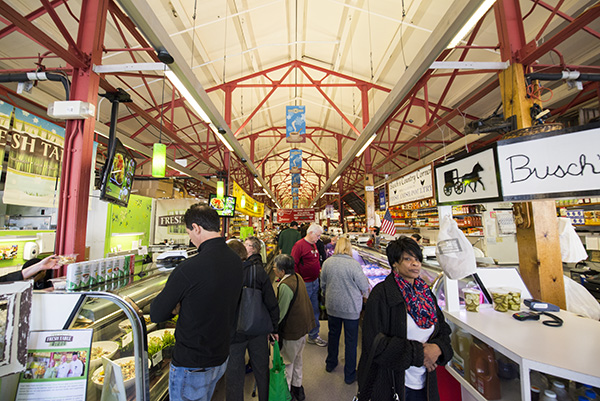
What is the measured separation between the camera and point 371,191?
35.4ft

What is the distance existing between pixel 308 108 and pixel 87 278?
1350 centimetres

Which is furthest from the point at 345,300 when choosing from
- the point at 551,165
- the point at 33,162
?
the point at 33,162

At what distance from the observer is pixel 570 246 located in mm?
3156

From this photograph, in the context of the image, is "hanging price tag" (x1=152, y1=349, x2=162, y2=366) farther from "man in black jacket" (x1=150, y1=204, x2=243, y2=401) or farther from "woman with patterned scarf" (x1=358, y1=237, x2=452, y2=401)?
"woman with patterned scarf" (x1=358, y1=237, x2=452, y2=401)

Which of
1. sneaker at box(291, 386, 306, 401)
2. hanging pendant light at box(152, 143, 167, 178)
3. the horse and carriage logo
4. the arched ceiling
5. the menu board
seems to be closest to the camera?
the menu board

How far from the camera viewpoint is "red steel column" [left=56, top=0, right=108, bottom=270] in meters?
2.89

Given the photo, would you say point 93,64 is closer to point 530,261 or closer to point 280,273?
point 280,273

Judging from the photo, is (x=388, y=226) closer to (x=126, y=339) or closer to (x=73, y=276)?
(x=126, y=339)

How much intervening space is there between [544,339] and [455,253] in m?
0.73

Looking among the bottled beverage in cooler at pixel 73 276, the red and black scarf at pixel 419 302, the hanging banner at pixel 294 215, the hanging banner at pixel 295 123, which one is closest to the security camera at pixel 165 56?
the bottled beverage in cooler at pixel 73 276

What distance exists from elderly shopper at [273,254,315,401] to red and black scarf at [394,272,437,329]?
4.90 ft

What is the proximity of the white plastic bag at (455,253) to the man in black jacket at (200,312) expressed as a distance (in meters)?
1.72

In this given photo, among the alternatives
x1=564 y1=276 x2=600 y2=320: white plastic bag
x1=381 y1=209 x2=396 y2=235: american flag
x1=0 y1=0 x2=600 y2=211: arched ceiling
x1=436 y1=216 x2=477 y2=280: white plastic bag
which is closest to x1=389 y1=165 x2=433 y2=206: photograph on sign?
x1=381 y1=209 x2=396 y2=235: american flag

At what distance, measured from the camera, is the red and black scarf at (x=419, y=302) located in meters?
1.97
